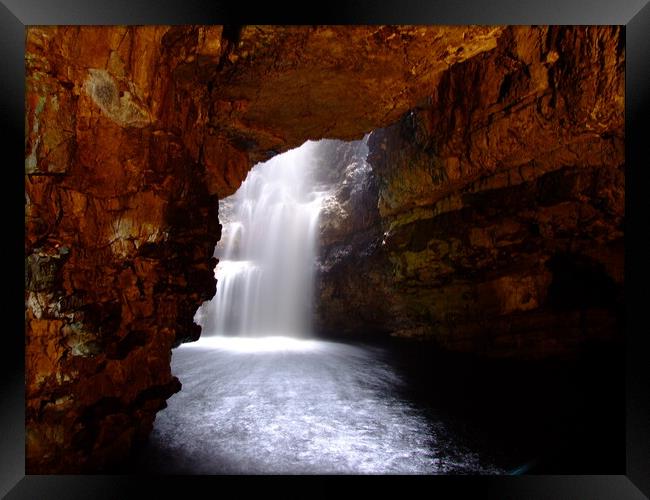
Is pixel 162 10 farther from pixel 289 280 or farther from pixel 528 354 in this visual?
pixel 289 280

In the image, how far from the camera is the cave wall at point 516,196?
5.97 metres

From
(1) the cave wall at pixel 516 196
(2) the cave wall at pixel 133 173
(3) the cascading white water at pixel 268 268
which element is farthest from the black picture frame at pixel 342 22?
(3) the cascading white water at pixel 268 268

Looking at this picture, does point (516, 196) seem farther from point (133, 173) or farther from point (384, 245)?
point (133, 173)

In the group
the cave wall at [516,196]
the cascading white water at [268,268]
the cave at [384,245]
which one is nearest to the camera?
the cave at [384,245]

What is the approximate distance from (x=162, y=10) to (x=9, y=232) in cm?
203

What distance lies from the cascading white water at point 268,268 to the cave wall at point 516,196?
26.9ft

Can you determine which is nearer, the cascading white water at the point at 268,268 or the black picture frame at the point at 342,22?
the black picture frame at the point at 342,22

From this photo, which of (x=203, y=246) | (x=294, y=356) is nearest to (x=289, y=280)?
(x=294, y=356)

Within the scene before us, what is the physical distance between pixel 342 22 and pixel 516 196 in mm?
7252

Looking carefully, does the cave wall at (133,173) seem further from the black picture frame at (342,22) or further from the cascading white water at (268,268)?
the cascading white water at (268,268)

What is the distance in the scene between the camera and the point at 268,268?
20.6 m

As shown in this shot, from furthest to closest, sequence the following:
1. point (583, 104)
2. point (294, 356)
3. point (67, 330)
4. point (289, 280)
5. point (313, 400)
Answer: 1. point (289, 280)
2. point (294, 356)
3. point (313, 400)
4. point (583, 104)
5. point (67, 330)

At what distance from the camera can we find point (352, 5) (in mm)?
2402

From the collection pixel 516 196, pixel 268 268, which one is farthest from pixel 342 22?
pixel 268 268
